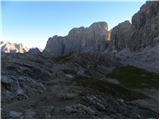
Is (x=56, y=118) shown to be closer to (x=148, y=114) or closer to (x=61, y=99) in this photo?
(x=61, y=99)

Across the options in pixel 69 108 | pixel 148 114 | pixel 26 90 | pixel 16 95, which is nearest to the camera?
pixel 69 108

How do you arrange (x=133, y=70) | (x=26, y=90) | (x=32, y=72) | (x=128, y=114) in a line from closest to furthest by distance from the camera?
→ (x=128, y=114) → (x=26, y=90) → (x=32, y=72) → (x=133, y=70)

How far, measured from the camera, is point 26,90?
1490 inches

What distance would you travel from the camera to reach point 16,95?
115ft

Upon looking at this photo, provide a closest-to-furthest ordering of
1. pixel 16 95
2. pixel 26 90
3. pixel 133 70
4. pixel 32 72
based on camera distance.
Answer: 1. pixel 16 95
2. pixel 26 90
3. pixel 32 72
4. pixel 133 70

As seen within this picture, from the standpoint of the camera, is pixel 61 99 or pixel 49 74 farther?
pixel 49 74

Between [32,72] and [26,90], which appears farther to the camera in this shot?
[32,72]

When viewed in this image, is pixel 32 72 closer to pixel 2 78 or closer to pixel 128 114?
pixel 2 78

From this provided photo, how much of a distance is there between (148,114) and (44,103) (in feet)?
34.2

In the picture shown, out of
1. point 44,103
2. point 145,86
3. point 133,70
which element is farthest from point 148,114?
point 133,70

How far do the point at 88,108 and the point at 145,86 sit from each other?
109ft

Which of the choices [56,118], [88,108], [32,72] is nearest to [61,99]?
[88,108]

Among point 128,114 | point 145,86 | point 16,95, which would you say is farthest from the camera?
point 145,86

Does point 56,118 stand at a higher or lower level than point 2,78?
lower
